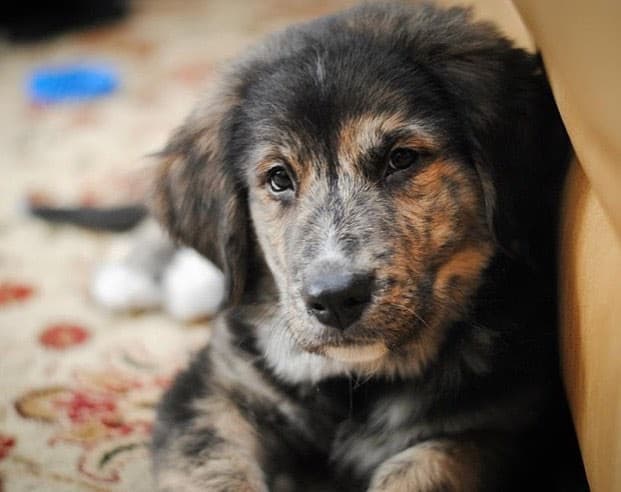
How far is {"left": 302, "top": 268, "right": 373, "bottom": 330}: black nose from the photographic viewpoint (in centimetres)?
128

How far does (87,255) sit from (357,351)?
1277mm

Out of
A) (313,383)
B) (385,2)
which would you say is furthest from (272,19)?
(313,383)

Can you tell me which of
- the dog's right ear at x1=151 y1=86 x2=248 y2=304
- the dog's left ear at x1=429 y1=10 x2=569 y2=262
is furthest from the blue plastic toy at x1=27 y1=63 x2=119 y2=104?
the dog's left ear at x1=429 y1=10 x2=569 y2=262

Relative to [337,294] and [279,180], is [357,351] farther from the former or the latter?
[279,180]

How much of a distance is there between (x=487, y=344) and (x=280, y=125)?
1.52ft

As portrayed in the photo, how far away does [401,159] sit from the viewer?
4.70 ft

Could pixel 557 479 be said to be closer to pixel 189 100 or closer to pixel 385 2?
pixel 385 2

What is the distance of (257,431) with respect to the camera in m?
1.55

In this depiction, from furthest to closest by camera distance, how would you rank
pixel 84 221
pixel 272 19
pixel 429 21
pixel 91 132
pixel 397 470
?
pixel 272 19
pixel 91 132
pixel 84 221
pixel 429 21
pixel 397 470

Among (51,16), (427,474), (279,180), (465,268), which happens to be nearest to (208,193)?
(279,180)

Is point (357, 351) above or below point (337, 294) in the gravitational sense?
below

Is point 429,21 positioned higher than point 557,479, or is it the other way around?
point 429,21

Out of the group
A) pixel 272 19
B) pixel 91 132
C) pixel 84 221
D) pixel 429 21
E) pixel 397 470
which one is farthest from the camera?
pixel 272 19

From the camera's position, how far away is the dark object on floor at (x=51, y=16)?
4102 millimetres
